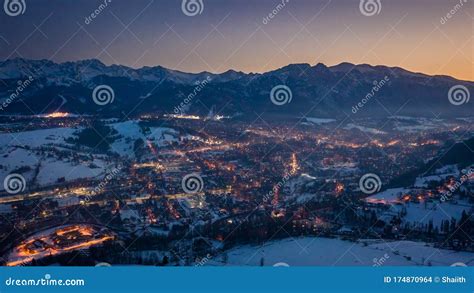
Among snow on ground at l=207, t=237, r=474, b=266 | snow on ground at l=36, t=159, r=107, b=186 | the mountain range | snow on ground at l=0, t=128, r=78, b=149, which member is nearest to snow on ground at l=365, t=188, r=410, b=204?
snow on ground at l=207, t=237, r=474, b=266

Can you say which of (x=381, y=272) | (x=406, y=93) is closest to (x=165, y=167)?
(x=381, y=272)

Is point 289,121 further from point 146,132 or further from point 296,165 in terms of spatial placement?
point 146,132

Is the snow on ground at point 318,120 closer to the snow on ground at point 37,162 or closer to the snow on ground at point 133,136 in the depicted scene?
the snow on ground at point 133,136

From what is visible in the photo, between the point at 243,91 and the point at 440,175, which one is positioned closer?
the point at 440,175

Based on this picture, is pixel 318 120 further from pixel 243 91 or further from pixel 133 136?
pixel 133 136

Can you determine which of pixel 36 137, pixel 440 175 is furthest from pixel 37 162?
pixel 440 175

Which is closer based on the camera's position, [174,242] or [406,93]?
[174,242]

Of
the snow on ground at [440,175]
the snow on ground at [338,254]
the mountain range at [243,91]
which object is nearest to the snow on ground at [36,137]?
the mountain range at [243,91]
